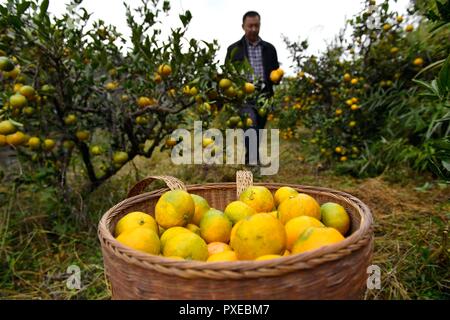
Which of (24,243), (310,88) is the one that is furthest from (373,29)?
(24,243)

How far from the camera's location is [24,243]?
1898 millimetres

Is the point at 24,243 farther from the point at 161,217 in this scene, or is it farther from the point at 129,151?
the point at 161,217

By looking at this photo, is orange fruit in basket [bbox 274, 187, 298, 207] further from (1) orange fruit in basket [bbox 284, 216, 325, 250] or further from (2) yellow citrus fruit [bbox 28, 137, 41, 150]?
(2) yellow citrus fruit [bbox 28, 137, 41, 150]

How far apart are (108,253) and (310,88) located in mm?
3433

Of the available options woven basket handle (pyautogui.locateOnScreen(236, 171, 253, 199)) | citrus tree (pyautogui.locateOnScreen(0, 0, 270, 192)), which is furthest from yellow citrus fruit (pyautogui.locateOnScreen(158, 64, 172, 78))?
woven basket handle (pyautogui.locateOnScreen(236, 171, 253, 199))

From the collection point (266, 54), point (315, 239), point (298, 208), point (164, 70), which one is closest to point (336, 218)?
point (298, 208)

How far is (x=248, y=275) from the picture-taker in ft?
1.92

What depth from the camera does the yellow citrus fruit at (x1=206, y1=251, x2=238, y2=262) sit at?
31.0 inches

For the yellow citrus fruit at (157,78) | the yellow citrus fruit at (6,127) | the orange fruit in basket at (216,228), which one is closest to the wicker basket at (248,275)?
the orange fruit in basket at (216,228)

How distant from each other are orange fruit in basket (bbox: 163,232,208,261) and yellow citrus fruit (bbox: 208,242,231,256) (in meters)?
0.05

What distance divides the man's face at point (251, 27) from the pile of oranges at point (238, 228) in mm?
2323

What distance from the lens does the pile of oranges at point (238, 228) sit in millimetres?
760

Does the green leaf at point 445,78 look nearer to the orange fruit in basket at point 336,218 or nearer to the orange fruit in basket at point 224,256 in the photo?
the orange fruit in basket at point 336,218

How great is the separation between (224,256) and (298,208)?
263 mm
